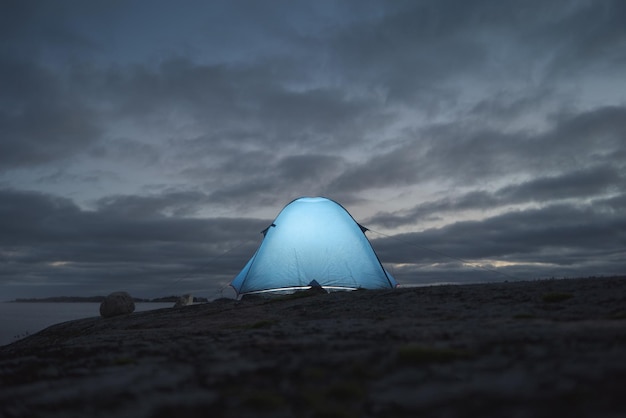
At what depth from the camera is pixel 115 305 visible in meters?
24.2

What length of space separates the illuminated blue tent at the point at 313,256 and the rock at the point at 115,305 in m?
6.04

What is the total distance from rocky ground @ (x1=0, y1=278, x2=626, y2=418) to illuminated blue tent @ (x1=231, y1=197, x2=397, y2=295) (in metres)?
12.8

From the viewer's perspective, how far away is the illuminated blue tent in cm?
2150

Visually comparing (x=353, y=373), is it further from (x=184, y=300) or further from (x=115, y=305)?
(x=184, y=300)

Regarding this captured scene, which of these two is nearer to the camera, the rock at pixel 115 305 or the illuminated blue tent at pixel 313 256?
the illuminated blue tent at pixel 313 256

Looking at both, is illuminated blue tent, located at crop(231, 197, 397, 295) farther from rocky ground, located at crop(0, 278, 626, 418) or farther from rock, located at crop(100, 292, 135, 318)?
rocky ground, located at crop(0, 278, 626, 418)

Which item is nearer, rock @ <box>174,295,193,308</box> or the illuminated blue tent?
the illuminated blue tent

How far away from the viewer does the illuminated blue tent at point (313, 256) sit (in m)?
21.5

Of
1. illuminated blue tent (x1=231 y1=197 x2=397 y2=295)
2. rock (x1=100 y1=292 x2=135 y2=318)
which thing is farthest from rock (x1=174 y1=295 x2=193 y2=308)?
illuminated blue tent (x1=231 y1=197 x2=397 y2=295)

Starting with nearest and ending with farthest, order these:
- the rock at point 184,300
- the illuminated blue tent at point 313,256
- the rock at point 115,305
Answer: the illuminated blue tent at point 313,256, the rock at point 115,305, the rock at point 184,300

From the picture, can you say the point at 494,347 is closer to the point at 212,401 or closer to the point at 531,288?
the point at 212,401

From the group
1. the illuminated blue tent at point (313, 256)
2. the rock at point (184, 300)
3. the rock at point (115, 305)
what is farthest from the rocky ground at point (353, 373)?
the rock at point (184, 300)

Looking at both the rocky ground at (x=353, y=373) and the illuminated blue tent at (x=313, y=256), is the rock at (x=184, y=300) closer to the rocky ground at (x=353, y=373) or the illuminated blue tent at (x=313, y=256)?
the illuminated blue tent at (x=313, y=256)

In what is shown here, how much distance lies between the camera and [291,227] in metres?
22.6
